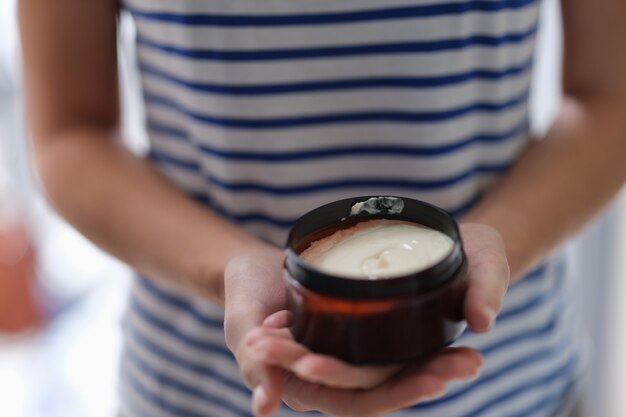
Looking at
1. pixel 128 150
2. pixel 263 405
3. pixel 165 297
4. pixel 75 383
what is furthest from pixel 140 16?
pixel 75 383

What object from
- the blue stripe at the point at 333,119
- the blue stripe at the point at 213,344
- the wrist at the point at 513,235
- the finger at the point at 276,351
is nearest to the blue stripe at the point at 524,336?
the blue stripe at the point at 213,344

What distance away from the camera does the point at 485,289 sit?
0.47 metres

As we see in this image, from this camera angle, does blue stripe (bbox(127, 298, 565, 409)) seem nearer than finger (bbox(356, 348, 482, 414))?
No

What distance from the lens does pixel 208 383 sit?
29.3 inches

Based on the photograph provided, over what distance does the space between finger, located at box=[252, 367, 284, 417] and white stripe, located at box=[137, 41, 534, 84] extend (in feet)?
0.96

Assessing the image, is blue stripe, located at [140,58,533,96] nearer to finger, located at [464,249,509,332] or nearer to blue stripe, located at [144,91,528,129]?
blue stripe, located at [144,91,528,129]

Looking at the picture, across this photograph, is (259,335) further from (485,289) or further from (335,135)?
(335,135)

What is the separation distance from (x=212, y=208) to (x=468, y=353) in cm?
35

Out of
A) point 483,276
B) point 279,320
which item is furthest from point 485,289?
point 279,320

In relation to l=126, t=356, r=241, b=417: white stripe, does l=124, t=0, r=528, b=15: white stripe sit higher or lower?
higher

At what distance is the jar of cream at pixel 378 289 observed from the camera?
451mm

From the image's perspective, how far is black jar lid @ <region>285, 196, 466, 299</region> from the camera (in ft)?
1.47

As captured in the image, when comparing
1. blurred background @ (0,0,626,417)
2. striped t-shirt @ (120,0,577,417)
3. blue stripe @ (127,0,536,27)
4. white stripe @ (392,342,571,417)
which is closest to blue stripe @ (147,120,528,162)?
striped t-shirt @ (120,0,577,417)

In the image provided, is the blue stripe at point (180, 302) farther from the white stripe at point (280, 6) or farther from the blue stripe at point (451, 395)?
the white stripe at point (280, 6)
